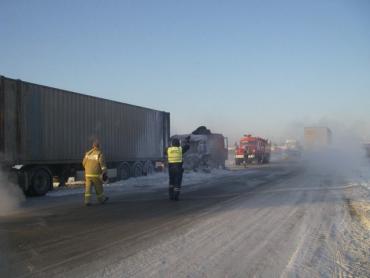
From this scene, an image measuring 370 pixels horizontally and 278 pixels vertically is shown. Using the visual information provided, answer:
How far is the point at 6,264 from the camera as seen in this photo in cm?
549

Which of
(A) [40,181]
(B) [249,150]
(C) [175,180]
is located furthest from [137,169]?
(B) [249,150]

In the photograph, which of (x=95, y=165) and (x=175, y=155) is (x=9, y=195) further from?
(x=175, y=155)

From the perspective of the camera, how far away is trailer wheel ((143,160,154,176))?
22688mm

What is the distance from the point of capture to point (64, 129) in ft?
53.3

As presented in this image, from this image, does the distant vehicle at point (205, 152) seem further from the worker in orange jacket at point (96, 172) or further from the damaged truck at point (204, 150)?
the worker in orange jacket at point (96, 172)

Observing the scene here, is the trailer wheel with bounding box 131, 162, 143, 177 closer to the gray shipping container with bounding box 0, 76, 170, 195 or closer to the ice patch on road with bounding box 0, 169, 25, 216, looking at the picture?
the gray shipping container with bounding box 0, 76, 170, 195

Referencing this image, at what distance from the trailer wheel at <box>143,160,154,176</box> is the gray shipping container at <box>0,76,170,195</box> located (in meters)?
0.05

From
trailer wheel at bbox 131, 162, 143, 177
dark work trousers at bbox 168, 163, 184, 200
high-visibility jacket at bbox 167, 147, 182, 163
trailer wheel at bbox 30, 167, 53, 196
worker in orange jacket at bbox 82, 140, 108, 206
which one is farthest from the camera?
trailer wheel at bbox 131, 162, 143, 177

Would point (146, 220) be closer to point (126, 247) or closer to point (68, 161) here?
point (126, 247)

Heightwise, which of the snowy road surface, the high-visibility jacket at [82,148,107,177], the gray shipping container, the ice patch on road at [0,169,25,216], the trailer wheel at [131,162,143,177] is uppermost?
the gray shipping container

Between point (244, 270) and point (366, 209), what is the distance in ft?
19.7

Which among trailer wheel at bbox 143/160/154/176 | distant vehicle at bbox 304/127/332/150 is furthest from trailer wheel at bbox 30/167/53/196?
distant vehicle at bbox 304/127/332/150

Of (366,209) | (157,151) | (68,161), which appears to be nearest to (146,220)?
(366,209)

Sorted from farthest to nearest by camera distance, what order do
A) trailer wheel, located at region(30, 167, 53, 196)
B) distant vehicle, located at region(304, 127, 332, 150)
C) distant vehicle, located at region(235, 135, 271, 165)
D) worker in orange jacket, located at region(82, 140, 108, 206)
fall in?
distant vehicle, located at region(304, 127, 332, 150)
distant vehicle, located at region(235, 135, 271, 165)
trailer wheel, located at region(30, 167, 53, 196)
worker in orange jacket, located at region(82, 140, 108, 206)
